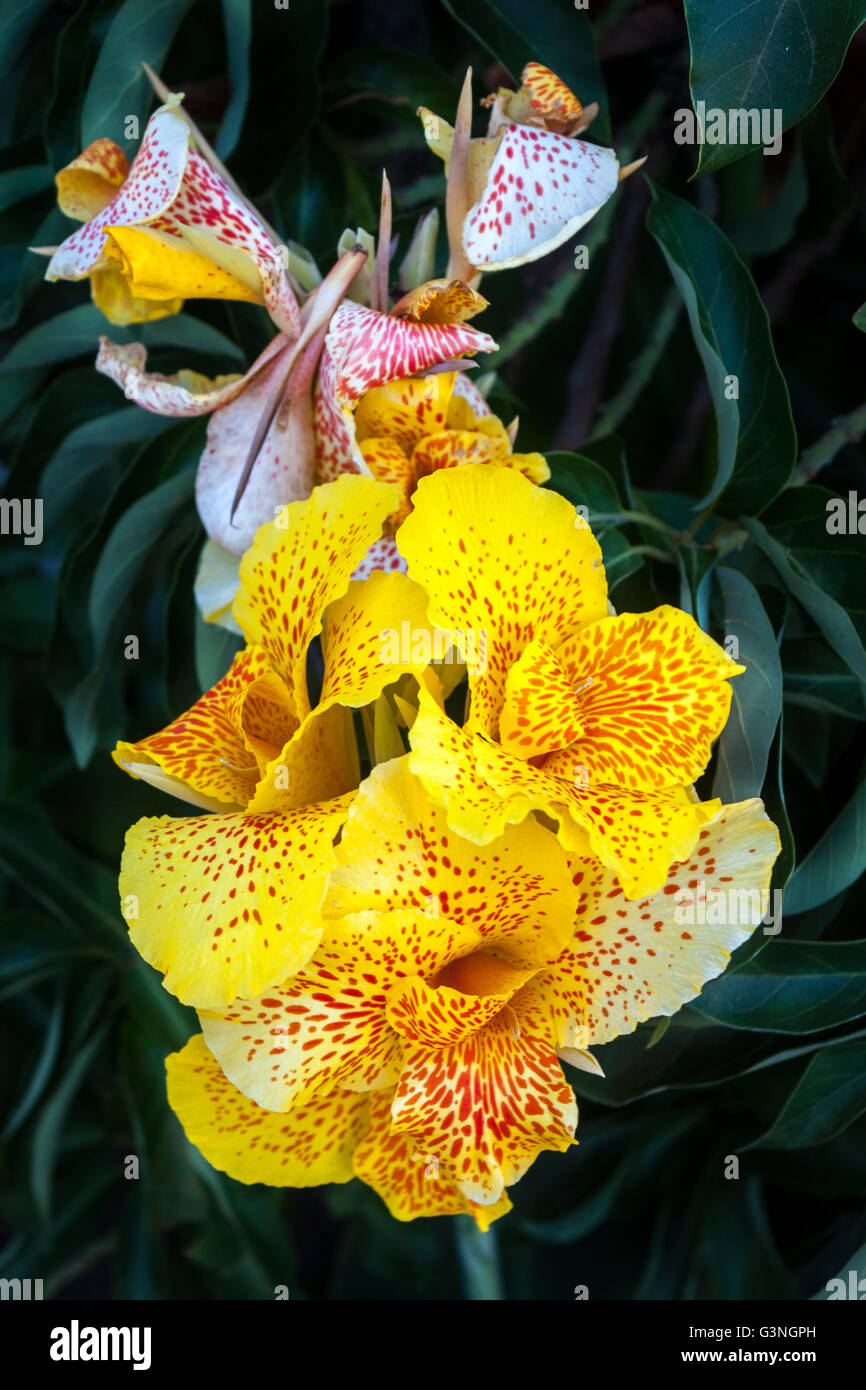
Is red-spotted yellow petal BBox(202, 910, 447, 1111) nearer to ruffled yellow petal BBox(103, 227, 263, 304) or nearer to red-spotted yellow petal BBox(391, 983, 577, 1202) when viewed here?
red-spotted yellow petal BBox(391, 983, 577, 1202)

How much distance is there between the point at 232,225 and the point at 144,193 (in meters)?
0.04

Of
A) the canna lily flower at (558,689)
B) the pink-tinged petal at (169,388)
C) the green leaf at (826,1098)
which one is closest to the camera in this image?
the canna lily flower at (558,689)

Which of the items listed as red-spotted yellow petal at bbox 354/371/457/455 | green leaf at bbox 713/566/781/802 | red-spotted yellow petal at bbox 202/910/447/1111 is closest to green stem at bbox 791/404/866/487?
green leaf at bbox 713/566/781/802

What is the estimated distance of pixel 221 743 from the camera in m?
0.48

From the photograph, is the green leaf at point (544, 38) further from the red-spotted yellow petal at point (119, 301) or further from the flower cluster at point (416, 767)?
the red-spotted yellow petal at point (119, 301)

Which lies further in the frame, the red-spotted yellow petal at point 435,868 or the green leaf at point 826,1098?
the green leaf at point 826,1098

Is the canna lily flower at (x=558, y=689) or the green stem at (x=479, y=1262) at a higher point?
the canna lily flower at (x=558, y=689)

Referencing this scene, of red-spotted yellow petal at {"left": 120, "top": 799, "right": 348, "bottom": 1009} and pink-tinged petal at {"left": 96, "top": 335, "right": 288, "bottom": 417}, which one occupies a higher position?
pink-tinged petal at {"left": 96, "top": 335, "right": 288, "bottom": 417}

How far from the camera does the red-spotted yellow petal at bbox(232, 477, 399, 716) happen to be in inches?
18.0

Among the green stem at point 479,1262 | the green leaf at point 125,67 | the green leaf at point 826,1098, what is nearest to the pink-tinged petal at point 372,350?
the green leaf at point 125,67

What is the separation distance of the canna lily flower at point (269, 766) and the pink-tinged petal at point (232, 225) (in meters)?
0.10

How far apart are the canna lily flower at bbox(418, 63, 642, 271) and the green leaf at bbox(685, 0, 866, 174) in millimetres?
49

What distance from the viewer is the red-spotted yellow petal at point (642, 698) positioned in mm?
431

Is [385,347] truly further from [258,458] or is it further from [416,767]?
[416,767]
